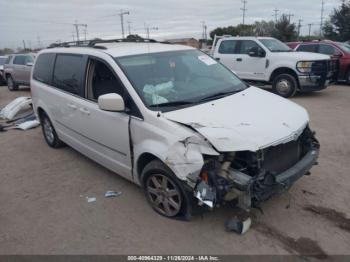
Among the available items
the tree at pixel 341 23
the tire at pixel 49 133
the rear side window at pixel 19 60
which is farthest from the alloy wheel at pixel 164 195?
the tree at pixel 341 23

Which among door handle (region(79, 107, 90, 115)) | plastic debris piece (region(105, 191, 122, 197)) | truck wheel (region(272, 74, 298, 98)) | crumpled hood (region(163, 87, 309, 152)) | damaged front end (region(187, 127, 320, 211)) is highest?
crumpled hood (region(163, 87, 309, 152))

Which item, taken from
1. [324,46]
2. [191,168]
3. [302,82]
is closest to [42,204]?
[191,168]

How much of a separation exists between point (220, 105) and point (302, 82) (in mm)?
7310

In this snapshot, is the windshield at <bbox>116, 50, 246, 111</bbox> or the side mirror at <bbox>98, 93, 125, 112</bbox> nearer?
the side mirror at <bbox>98, 93, 125, 112</bbox>

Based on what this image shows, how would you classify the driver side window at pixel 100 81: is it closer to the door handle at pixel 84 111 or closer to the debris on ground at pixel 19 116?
the door handle at pixel 84 111

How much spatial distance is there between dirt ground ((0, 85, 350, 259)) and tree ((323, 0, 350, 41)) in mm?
29712

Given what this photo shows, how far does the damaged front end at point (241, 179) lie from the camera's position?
3.19m

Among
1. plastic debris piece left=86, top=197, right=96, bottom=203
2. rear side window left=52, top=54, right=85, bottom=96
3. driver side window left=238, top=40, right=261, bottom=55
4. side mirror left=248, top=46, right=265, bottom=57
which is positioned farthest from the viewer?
driver side window left=238, top=40, right=261, bottom=55

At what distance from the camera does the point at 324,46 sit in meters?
13.0

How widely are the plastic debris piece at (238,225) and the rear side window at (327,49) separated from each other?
36.9 feet

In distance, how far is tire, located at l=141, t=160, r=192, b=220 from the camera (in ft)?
11.6

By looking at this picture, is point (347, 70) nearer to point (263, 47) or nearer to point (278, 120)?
point (263, 47)

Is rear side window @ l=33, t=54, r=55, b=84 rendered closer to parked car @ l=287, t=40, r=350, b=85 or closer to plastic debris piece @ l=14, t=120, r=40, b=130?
plastic debris piece @ l=14, t=120, r=40, b=130

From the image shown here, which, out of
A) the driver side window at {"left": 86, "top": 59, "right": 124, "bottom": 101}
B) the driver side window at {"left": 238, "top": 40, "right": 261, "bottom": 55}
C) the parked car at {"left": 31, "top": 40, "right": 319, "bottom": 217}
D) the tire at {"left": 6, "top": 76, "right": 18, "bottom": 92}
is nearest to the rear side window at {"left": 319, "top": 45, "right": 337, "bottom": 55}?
the driver side window at {"left": 238, "top": 40, "right": 261, "bottom": 55}
